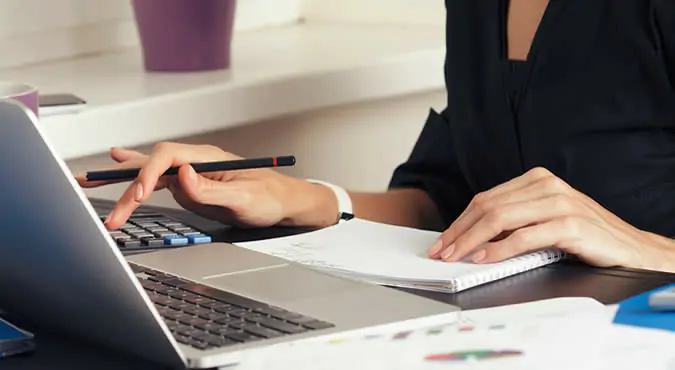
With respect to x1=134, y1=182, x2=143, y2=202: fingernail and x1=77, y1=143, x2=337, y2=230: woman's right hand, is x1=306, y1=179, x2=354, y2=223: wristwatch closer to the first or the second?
x1=77, y1=143, x2=337, y2=230: woman's right hand

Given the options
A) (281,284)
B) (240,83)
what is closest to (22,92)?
(281,284)

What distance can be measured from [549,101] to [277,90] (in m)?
0.51

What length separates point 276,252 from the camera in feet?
3.34

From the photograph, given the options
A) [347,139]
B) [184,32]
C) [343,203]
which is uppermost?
[184,32]

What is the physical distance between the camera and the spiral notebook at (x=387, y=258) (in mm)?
916

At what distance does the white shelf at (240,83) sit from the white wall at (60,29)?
2 cm

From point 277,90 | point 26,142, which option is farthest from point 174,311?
point 277,90

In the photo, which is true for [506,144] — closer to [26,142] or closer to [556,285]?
[556,285]

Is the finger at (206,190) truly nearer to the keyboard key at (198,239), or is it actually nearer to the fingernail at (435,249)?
the keyboard key at (198,239)

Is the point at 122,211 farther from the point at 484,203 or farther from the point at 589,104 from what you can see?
the point at 589,104

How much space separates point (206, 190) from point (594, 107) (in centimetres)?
41

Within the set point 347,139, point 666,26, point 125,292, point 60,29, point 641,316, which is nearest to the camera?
point 125,292

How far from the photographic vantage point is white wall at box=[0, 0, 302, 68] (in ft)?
5.86

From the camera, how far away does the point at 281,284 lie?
2.92ft
